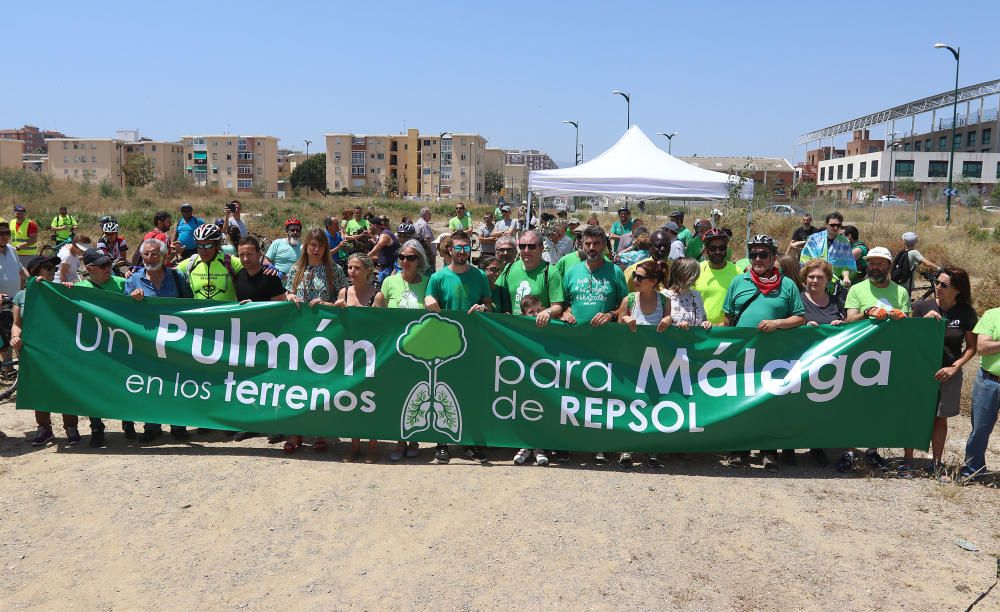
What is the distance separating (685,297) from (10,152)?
12697 cm

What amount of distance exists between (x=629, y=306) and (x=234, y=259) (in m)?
3.36

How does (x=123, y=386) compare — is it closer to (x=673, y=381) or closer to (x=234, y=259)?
(x=234, y=259)

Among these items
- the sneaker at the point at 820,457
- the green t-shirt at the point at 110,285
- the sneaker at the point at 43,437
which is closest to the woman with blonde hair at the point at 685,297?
the sneaker at the point at 820,457

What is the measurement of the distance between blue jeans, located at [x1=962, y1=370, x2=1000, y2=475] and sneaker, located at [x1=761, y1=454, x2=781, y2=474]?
53.5 inches

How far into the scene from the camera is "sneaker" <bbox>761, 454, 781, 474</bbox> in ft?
19.1

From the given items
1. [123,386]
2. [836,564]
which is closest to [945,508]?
[836,564]

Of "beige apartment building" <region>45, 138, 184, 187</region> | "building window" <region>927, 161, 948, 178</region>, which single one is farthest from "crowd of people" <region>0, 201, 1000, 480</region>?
"beige apartment building" <region>45, 138, 184, 187</region>

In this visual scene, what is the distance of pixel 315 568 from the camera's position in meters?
4.13

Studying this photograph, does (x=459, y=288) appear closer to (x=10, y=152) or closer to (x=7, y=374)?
(x=7, y=374)

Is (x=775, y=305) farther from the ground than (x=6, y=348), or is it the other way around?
(x=775, y=305)

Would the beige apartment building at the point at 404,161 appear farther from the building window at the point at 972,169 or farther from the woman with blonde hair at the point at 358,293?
the woman with blonde hair at the point at 358,293

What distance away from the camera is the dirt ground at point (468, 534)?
390 cm

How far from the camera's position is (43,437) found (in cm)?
617

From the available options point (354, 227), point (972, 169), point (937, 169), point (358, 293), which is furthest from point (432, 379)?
point (972, 169)
